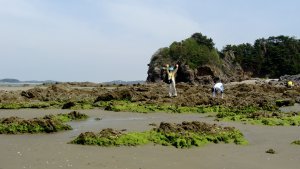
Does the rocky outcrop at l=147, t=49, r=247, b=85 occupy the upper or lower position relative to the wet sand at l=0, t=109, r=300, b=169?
upper

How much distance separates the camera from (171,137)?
970 cm

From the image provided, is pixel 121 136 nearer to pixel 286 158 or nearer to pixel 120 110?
pixel 286 158

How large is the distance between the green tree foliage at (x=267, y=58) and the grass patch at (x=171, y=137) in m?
72.9

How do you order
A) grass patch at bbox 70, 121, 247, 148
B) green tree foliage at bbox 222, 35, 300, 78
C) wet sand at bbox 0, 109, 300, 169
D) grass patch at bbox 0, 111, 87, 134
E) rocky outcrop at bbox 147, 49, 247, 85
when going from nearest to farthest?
1. wet sand at bbox 0, 109, 300, 169
2. grass patch at bbox 70, 121, 247, 148
3. grass patch at bbox 0, 111, 87, 134
4. rocky outcrop at bbox 147, 49, 247, 85
5. green tree foliage at bbox 222, 35, 300, 78

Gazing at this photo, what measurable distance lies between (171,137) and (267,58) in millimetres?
78236

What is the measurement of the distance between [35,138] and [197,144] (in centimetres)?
367

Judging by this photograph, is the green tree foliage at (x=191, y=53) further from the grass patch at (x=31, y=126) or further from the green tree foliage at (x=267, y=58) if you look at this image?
the grass patch at (x=31, y=126)

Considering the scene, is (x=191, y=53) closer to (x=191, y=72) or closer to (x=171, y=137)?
(x=191, y=72)

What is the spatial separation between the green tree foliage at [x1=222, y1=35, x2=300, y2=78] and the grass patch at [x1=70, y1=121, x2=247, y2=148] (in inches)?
2871

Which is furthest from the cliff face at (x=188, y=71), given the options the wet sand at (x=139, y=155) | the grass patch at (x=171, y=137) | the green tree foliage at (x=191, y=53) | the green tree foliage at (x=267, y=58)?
the wet sand at (x=139, y=155)

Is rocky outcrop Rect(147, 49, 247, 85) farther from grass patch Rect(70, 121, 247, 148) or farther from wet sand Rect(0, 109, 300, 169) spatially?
wet sand Rect(0, 109, 300, 169)

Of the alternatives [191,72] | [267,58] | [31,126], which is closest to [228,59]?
[267,58]

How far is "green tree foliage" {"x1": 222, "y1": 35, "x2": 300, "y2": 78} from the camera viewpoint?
8244 centimetres

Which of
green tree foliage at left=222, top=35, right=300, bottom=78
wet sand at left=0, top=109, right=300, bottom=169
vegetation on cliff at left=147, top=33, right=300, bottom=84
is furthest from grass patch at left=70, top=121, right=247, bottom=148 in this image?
green tree foliage at left=222, top=35, right=300, bottom=78
